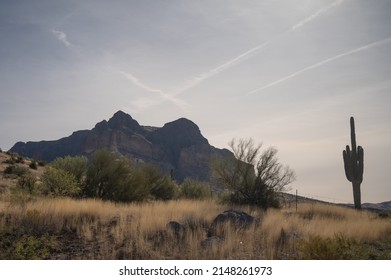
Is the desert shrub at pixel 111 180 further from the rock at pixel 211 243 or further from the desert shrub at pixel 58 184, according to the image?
the rock at pixel 211 243

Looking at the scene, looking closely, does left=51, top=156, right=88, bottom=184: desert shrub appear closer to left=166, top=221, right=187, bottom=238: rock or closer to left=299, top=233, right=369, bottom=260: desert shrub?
left=166, top=221, right=187, bottom=238: rock

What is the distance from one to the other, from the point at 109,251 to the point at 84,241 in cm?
151

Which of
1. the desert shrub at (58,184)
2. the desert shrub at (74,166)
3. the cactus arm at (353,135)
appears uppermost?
the cactus arm at (353,135)

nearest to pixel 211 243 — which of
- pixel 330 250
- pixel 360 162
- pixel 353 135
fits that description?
pixel 330 250

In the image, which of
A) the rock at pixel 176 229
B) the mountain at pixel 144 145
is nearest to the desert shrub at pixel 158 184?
the rock at pixel 176 229

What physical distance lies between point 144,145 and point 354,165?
9680cm

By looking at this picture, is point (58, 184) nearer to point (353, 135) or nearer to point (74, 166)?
point (74, 166)

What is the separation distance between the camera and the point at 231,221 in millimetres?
11539

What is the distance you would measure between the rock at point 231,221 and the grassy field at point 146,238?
→ 274mm

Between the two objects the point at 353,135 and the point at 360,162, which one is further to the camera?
the point at 353,135

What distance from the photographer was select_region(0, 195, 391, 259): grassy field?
26.7 feet

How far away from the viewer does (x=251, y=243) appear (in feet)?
31.3

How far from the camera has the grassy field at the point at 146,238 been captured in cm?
813
